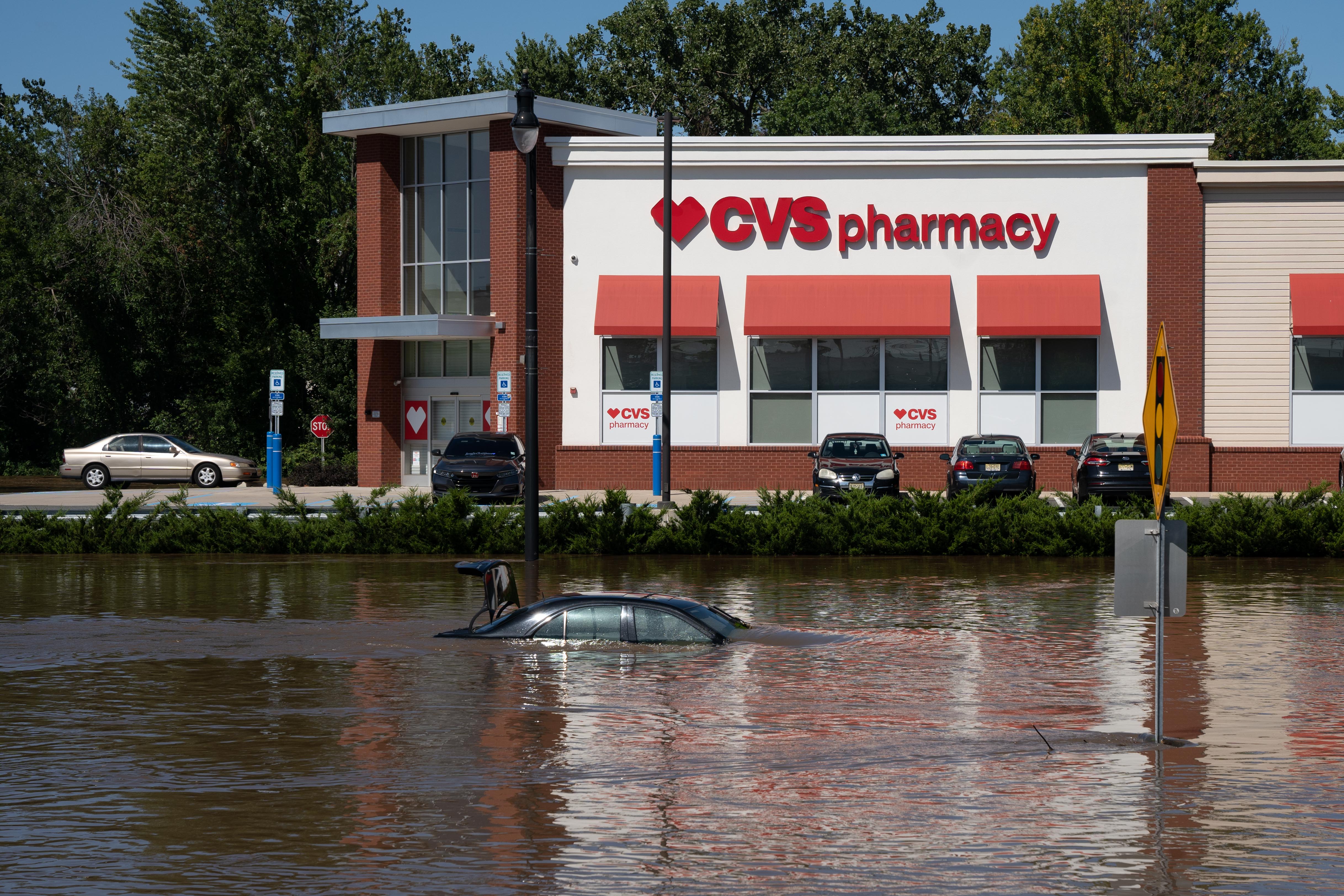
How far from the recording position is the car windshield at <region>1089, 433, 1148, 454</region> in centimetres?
3161

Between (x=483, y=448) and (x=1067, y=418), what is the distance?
14302 mm

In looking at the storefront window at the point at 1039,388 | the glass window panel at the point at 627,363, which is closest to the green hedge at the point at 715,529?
the storefront window at the point at 1039,388

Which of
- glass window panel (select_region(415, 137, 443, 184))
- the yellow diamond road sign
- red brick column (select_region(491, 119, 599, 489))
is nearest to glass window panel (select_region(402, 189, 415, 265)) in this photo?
glass window panel (select_region(415, 137, 443, 184))

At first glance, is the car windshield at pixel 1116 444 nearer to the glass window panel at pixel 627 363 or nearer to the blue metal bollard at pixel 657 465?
the blue metal bollard at pixel 657 465

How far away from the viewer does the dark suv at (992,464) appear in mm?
31922

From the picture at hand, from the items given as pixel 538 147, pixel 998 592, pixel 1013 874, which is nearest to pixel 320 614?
pixel 998 592

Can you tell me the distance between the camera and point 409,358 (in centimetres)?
4181

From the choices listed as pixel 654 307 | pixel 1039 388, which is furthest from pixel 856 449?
pixel 654 307

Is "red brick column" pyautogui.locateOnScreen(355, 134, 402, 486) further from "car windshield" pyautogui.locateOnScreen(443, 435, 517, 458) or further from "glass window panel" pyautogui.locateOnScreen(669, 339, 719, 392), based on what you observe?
"glass window panel" pyautogui.locateOnScreen(669, 339, 719, 392)

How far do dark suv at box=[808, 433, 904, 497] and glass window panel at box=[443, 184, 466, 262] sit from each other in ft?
41.5

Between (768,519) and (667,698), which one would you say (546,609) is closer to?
(667,698)

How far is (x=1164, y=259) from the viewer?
37.5 meters

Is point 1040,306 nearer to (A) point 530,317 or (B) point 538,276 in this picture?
(B) point 538,276

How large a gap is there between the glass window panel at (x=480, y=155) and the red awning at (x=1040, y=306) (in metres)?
13.2
